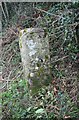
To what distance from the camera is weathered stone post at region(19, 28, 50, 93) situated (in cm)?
399

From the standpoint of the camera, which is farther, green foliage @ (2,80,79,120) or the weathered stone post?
the weathered stone post

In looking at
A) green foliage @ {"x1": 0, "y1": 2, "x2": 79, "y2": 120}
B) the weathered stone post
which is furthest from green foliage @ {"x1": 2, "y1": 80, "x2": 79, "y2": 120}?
the weathered stone post

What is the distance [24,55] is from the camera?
4.05m

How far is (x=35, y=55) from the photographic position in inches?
157

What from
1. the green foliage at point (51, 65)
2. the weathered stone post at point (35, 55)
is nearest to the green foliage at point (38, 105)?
the green foliage at point (51, 65)

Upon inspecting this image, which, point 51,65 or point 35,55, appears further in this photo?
point 51,65

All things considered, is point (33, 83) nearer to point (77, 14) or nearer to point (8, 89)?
point (8, 89)

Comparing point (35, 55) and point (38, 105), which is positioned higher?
point (35, 55)

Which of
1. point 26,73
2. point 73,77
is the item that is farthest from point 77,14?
point 26,73

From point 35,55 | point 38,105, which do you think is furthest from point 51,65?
point 38,105

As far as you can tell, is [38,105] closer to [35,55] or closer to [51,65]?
[35,55]

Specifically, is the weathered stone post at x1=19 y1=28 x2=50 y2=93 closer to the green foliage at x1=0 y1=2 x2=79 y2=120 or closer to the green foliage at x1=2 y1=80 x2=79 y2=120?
the green foliage at x1=0 y1=2 x2=79 y2=120

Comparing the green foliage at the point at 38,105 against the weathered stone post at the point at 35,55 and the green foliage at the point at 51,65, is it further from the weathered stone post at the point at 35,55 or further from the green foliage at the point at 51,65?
the weathered stone post at the point at 35,55

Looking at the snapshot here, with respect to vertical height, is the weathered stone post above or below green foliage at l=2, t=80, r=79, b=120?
above
